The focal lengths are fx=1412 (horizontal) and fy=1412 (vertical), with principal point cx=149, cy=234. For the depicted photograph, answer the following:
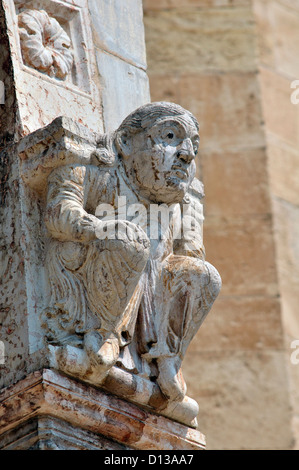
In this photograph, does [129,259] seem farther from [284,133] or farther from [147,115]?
[284,133]

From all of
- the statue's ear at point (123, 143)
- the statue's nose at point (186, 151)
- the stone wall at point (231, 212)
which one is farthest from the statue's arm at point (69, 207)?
the stone wall at point (231, 212)

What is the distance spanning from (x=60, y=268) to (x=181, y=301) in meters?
0.39

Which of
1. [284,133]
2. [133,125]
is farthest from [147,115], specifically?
[284,133]

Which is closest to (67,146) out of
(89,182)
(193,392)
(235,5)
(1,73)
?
(89,182)

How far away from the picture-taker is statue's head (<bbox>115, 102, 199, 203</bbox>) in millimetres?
4137

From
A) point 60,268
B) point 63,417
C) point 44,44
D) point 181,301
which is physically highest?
point 44,44

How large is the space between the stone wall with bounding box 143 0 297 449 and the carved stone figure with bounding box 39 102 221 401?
1.97 metres

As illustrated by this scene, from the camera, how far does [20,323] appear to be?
13.0 feet

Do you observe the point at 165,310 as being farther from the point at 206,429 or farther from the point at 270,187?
the point at 270,187

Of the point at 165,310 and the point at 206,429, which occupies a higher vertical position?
the point at 165,310

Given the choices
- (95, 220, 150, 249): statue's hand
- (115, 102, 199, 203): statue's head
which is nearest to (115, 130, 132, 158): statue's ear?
(115, 102, 199, 203): statue's head

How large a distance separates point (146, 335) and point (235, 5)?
306cm

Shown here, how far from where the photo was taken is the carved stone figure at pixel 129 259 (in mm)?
3924

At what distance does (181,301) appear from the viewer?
417 cm
